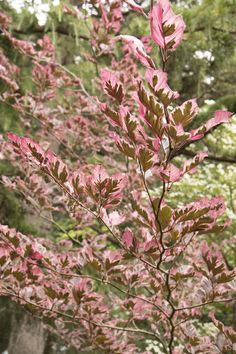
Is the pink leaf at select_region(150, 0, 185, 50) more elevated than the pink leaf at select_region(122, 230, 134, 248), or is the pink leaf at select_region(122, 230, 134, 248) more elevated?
the pink leaf at select_region(150, 0, 185, 50)

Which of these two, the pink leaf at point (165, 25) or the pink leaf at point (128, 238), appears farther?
the pink leaf at point (128, 238)

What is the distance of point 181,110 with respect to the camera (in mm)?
985

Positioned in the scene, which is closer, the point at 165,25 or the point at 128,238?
the point at 165,25

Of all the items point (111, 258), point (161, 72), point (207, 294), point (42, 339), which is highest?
point (42, 339)

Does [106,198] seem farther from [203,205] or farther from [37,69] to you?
[37,69]

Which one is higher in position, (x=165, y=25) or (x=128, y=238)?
(x=165, y=25)

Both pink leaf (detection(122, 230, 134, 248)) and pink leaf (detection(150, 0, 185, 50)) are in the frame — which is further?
pink leaf (detection(122, 230, 134, 248))

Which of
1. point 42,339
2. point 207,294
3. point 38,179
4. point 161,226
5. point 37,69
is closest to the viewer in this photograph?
point 161,226

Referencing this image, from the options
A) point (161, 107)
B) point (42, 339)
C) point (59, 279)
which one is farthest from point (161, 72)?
point (42, 339)

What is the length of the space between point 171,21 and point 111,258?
934 millimetres

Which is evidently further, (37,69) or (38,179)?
(37,69)

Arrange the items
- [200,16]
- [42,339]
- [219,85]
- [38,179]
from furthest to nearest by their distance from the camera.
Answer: [219,85] → [42,339] → [200,16] → [38,179]

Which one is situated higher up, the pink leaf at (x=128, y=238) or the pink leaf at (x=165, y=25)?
the pink leaf at (x=165, y=25)

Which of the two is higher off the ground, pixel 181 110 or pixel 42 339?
pixel 42 339
